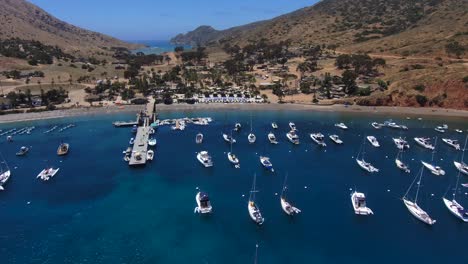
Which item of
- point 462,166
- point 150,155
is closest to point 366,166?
point 462,166

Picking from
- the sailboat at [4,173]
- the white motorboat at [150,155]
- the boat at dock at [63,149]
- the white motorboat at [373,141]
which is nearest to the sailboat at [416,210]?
the white motorboat at [373,141]

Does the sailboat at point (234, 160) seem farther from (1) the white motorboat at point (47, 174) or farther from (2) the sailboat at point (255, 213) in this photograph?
(1) the white motorboat at point (47, 174)

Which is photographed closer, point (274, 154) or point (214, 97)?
point (274, 154)

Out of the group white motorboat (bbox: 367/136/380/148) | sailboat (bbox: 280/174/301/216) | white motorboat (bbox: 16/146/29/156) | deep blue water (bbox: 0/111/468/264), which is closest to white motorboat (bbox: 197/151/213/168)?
deep blue water (bbox: 0/111/468/264)

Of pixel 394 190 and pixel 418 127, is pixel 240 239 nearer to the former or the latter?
pixel 394 190

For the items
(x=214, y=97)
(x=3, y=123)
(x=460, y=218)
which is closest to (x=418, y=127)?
(x=460, y=218)

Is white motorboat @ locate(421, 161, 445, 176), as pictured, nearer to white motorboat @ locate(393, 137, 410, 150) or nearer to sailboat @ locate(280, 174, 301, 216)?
white motorboat @ locate(393, 137, 410, 150)
